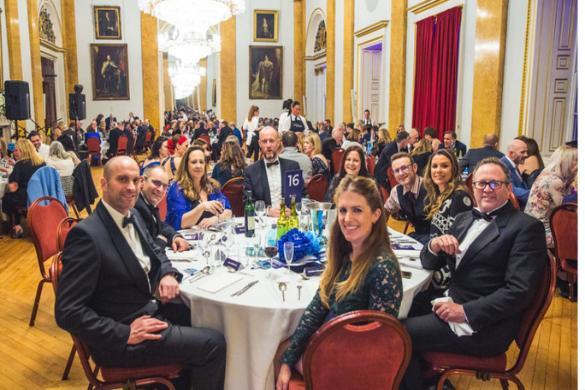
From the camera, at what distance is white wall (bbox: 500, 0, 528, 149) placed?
7.01 meters

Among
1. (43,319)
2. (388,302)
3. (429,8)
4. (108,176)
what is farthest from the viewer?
(429,8)

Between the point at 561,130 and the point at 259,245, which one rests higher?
the point at 561,130

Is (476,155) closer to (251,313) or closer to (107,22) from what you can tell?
(251,313)

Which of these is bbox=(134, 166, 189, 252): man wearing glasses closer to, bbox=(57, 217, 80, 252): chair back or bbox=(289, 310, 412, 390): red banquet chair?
bbox=(57, 217, 80, 252): chair back

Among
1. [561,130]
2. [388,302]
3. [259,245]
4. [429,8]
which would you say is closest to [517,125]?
[561,130]

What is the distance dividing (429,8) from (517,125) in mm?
3509

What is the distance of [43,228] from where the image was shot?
3.69m

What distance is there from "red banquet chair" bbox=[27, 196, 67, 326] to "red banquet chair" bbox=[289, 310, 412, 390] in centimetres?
245

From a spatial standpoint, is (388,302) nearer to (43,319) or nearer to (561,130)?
(43,319)

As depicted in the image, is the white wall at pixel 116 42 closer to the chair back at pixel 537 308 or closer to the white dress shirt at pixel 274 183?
the white dress shirt at pixel 274 183

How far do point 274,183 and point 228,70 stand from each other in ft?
46.7

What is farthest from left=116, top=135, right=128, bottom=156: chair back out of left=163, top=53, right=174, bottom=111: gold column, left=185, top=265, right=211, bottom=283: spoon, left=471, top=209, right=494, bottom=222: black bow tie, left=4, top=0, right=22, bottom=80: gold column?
left=163, top=53, right=174, bottom=111: gold column

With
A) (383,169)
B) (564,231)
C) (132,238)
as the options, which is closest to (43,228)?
(132,238)

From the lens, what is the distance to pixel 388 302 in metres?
2.02
